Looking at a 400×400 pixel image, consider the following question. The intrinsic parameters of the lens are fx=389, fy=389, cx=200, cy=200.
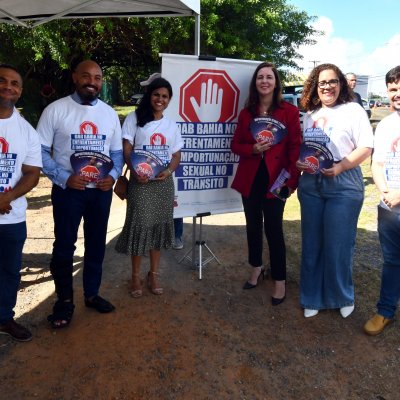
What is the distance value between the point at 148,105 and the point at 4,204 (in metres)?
1.34

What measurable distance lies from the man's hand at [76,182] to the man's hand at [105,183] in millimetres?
103

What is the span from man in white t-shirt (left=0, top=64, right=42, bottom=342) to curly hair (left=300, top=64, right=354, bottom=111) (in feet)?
6.85

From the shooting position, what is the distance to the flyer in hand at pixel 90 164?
2709 mm

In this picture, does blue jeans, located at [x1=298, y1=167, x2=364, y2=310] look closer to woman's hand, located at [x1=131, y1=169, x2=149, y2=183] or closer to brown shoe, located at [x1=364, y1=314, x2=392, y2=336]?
brown shoe, located at [x1=364, y1=314, x2=392, y2=336]

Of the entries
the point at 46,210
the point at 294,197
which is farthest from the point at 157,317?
the point at 294,197

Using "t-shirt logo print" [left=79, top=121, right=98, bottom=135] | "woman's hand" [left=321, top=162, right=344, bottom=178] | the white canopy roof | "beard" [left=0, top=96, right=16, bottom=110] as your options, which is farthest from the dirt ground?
the white canopy roof

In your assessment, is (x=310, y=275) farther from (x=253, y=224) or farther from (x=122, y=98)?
(x=122, y=98)

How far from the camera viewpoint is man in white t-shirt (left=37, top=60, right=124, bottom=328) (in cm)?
277

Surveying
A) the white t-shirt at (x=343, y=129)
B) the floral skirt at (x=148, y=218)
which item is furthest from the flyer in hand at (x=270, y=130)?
the floral skirt at (x=148, y=218)

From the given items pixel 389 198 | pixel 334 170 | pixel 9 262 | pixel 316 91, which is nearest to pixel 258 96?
pixel 316 91

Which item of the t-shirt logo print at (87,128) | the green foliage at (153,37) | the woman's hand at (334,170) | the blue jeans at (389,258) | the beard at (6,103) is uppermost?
the green foliage at (153,37)

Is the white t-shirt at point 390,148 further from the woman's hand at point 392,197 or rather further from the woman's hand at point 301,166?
the woman's hand at point 301,166

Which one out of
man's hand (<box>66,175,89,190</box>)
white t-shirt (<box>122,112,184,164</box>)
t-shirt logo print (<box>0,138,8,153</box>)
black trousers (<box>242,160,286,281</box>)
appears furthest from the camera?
black trousers (<box>242,160,286,281</box>)

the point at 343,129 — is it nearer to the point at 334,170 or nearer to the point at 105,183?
the point at 334,170
